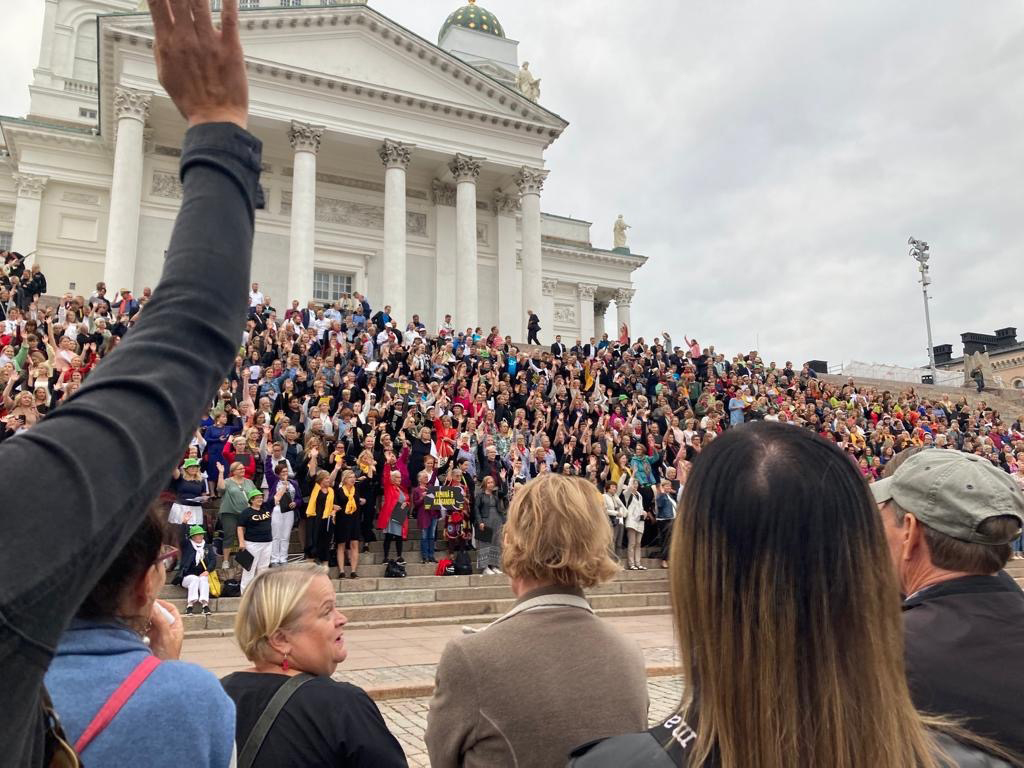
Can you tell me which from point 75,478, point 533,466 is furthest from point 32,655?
point 533,466

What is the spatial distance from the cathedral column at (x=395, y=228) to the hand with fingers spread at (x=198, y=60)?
32.0 meters

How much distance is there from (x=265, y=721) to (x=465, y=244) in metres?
33.2

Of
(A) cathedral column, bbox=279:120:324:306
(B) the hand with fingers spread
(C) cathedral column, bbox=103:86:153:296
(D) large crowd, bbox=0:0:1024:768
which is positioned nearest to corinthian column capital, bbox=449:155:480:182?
(A) cathedral column, bbox=279:120:324:306

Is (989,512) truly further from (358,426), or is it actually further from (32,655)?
(358,426)

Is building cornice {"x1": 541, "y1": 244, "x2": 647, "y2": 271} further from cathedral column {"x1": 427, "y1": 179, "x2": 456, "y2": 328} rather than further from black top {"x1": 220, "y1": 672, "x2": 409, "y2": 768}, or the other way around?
black top {"x1": 220, "y1": 672, "x2": 409, "y2": 768}

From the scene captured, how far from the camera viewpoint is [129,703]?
1616 millimetres

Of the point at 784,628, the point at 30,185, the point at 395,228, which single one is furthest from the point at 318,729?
the point at 30,185

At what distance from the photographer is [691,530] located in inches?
52.6

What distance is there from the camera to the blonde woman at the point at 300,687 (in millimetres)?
2443

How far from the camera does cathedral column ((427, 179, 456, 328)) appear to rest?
38219 millimetres

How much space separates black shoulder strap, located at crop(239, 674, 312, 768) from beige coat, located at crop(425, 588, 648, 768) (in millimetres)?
486

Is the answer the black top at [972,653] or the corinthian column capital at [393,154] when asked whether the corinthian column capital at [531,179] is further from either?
the black top at [972,653]

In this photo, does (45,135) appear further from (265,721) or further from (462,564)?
(265,721)

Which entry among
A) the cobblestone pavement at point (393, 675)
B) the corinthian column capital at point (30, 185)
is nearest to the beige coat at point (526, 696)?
the cobblestone pavement at point (393, 675)
